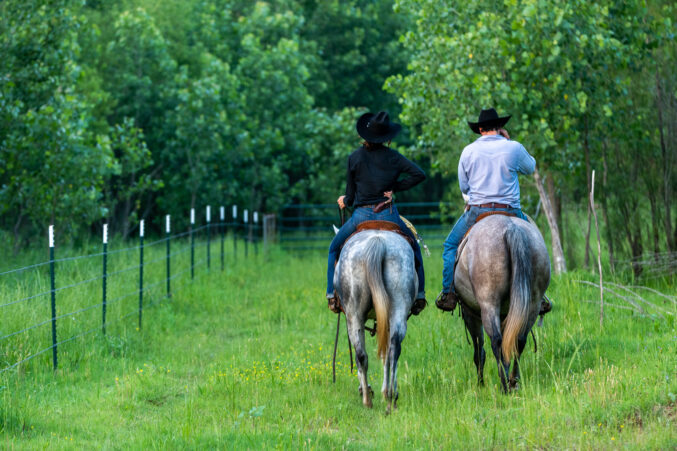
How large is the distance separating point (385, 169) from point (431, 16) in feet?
34.1

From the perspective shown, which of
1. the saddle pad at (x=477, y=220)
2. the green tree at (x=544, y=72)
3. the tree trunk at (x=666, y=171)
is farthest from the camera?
the green tree at (x=544, y=72)

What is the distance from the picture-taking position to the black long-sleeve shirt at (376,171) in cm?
833

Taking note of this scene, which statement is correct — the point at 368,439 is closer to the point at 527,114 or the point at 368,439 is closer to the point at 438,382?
the point at 438,382

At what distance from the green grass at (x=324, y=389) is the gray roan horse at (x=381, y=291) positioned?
1.32ft

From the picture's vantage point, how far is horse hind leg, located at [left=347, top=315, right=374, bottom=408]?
25.6ft

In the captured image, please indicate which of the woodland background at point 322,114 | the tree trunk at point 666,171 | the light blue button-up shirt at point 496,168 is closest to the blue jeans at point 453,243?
the light blue button-up shirt at point 496,168

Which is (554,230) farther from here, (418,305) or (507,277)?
(507,277)

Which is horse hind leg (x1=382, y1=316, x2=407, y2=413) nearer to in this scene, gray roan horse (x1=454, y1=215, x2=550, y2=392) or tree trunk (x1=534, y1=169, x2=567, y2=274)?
gray roan horse (x1=454, y1=215, x2=550, y2=392)

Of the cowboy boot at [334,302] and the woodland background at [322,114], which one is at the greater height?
the woodland background at [322,114]

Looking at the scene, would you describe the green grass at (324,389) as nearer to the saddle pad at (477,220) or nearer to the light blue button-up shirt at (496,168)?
the saddle pad at (477,220)

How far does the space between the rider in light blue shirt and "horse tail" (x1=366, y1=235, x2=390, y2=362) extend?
3.04 ft

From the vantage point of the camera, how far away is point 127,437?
694 cm

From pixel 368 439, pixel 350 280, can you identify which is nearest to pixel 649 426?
pixel 368 439

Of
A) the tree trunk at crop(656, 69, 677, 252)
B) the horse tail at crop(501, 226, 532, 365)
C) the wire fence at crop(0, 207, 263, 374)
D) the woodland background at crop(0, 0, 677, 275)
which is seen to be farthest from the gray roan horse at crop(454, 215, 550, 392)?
the tree trunk at crop(656, 69, 677, 252)
